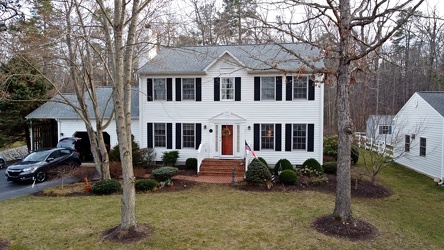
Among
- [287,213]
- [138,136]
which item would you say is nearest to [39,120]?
[138,136]

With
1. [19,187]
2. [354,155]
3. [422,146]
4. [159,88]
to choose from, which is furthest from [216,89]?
[422,146]

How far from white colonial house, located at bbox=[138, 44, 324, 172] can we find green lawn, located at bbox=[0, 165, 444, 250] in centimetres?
417

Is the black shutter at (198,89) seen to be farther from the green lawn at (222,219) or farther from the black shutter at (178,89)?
the green lawn at (222,219)

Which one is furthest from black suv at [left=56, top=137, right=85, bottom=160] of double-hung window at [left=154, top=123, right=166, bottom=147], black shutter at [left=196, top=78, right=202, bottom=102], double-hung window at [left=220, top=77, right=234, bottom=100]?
double-hung window at [left=220, top=77, right=234, bottom=100]

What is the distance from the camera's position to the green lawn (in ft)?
23.0

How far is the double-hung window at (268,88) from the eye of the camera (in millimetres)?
15984

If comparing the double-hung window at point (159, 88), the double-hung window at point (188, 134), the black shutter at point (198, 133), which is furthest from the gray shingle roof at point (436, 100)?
the double-hung window at point (159, 88)

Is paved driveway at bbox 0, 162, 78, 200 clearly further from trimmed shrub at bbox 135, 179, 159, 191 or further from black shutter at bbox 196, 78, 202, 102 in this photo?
black shutter at bbox 196, 78, 202, 102

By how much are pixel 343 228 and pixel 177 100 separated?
11.5 m

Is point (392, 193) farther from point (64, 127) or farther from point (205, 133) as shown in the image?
point (64, 127)

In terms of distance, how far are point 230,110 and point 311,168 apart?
5.23 metres

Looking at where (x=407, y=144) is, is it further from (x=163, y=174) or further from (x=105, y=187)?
(x=105, y=187)

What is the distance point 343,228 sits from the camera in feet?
25.2

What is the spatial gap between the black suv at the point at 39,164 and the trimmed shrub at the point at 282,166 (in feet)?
33.5
